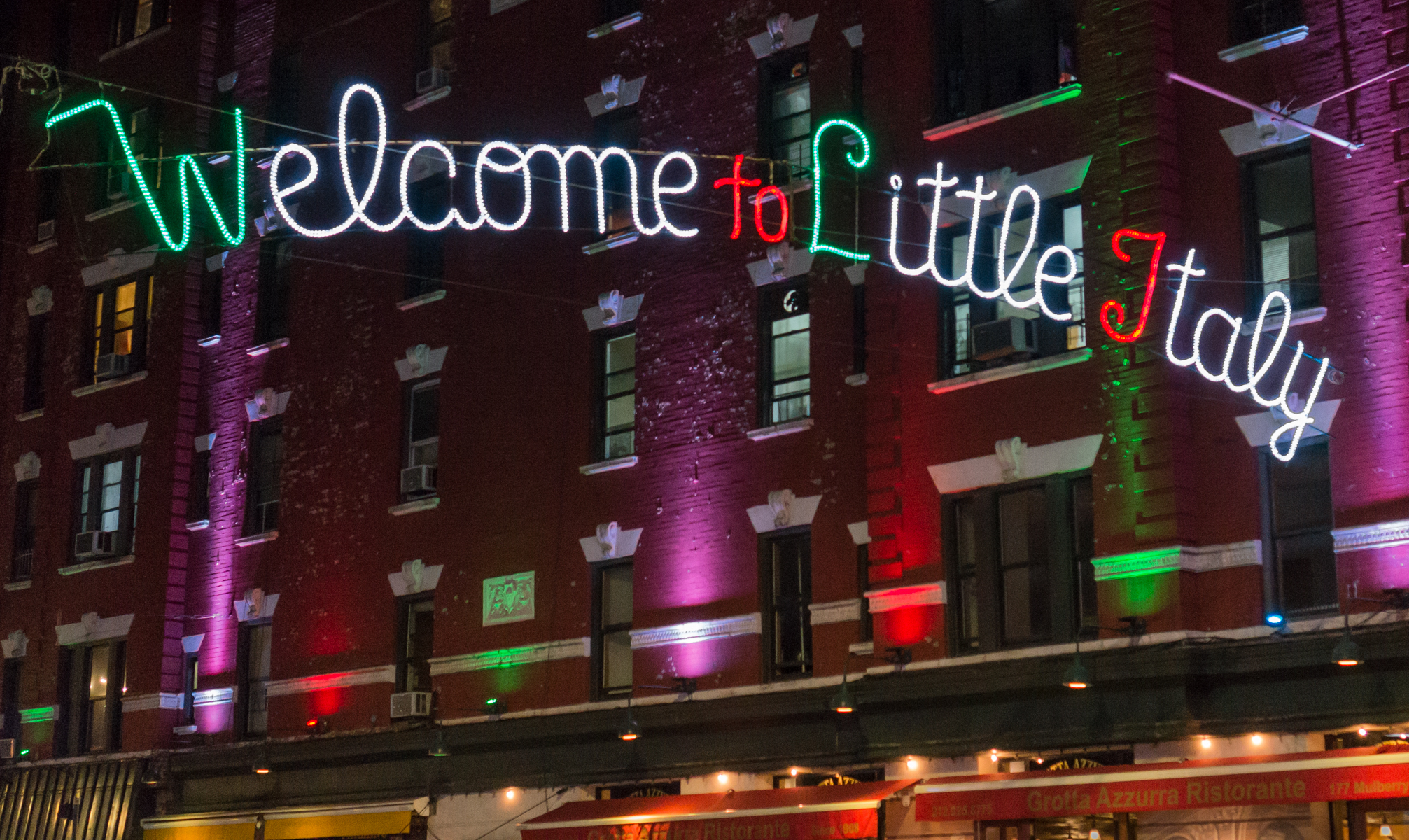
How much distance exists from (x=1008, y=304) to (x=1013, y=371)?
99 cm

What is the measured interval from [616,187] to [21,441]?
14.8 metres

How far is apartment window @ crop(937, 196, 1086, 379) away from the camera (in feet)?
69.2

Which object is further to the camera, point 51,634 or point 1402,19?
point 51,634

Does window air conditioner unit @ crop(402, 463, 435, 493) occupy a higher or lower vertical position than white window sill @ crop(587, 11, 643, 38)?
lower

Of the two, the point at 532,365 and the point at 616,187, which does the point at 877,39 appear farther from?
the point at 532,365

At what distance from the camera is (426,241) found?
29.6 m

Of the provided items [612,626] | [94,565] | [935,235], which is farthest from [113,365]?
[935,235]

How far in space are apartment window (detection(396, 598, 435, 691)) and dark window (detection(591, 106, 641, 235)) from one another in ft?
20.7

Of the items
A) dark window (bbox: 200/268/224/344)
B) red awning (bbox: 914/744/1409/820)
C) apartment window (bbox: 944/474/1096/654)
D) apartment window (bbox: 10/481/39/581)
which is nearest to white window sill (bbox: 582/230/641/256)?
apartment window (bbox: 944/474/1096/654)

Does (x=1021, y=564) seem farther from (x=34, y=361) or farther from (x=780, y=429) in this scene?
(x=34, y=361)

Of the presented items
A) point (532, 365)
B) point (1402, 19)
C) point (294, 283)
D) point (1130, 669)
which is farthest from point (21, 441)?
point (1402, 19)

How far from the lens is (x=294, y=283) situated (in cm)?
3123

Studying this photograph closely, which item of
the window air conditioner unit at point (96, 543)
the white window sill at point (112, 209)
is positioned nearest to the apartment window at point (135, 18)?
the white window sill at point (112, 209)

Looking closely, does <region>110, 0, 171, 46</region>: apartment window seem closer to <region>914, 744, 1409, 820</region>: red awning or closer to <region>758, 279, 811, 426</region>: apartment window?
<region>758, 279, 811, 426</region>: apartment window
